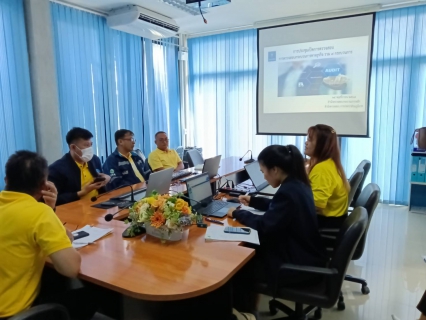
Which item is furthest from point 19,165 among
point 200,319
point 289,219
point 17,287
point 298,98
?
point 298,98

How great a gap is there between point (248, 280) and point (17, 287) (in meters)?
1.12

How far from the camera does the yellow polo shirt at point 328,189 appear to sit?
2242 mm

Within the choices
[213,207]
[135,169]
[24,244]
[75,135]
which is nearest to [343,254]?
[213,207]

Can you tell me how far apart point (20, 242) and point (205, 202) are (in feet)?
4.37

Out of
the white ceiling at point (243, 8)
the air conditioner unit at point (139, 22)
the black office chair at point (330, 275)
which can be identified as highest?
the white ceiling at point (243, 8)

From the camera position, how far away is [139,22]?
4.29m

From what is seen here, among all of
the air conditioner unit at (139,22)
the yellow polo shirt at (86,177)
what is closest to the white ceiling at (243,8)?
the air conditioner unit at (139,22)

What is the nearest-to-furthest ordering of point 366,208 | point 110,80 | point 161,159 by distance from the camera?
point 366,208 → point 161,159 → point 110,80

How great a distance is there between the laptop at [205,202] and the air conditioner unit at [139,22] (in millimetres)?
2873

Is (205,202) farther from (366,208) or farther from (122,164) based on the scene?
(122,164)

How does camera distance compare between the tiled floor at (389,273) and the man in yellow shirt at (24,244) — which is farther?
the tiled floor at (389,273)

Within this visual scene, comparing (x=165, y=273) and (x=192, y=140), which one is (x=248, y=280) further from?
(x=192, y=140)

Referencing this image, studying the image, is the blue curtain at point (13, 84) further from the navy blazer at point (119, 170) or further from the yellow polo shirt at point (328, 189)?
the yellow polo shirt at point (328, 189)

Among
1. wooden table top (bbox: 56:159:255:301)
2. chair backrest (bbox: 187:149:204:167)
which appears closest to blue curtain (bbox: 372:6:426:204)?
chair backrest (bbox: 187:149:204:167)
